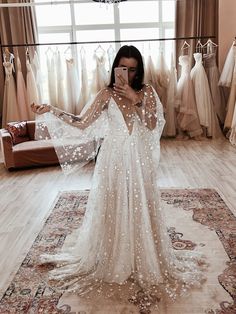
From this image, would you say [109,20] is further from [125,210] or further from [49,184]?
[125,210]

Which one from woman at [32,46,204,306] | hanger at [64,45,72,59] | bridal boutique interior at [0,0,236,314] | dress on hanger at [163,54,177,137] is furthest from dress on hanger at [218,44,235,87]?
woman at [32,46,204,306]

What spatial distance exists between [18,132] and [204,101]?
3215 mm

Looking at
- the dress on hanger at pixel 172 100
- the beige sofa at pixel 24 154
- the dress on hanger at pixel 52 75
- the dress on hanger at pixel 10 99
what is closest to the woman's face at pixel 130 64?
the beige sofa at pixel 24 154

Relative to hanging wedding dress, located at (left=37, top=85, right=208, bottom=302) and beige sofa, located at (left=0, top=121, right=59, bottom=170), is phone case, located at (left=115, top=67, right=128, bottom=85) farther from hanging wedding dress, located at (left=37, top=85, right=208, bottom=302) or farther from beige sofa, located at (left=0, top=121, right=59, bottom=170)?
beige sofa, located at (left=0, top=121, right=59, bottom=170)

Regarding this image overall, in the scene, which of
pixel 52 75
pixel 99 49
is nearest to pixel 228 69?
pixel 99 49

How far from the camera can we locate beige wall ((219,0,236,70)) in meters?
5.82

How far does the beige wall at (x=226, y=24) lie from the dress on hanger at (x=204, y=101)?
19.1 inches

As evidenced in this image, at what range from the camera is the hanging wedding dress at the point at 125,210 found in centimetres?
189

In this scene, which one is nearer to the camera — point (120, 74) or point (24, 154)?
point (120, 74)

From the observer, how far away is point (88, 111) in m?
1.96

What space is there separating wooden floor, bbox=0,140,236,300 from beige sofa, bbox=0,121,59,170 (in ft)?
0.36

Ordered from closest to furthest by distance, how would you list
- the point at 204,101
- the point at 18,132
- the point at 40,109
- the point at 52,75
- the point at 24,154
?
the point at 40,109, the point at 24,154, the point at 18,132, the point at 204,101, the point at 52,75

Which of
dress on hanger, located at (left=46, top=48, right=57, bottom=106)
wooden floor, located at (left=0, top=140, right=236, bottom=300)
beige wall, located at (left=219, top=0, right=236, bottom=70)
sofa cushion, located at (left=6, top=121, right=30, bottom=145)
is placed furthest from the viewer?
dress on hanger, located at (left=46, top=48, right=57, bottom=106)

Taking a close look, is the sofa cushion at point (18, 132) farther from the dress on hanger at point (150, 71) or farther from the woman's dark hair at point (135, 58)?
the woman's dark hair at point (135, 58)
